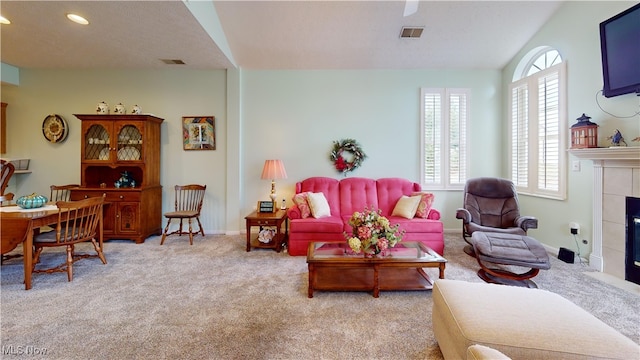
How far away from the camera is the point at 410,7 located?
336 centimetres

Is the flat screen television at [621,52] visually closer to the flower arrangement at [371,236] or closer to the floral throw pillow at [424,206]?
the floral throw pillow at [424,206]

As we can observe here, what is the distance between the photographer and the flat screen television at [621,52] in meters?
2.50

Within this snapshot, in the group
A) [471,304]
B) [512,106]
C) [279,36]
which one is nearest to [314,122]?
[279,36]

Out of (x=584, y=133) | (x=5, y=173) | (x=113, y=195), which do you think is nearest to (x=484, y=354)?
(x=584, y=133)

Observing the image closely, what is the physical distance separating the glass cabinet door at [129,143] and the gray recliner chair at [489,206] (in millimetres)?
4895

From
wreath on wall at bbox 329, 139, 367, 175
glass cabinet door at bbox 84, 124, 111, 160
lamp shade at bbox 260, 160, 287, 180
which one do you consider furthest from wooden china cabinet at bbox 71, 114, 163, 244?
wreath on wall at bbox 329, 139, 367, 175

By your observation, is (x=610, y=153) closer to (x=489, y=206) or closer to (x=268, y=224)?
(x=489, y=206)

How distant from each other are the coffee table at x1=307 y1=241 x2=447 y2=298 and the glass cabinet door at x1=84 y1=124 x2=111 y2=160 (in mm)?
3867

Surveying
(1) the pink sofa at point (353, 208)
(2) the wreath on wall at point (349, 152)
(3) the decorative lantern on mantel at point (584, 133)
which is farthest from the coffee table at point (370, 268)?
(3) the decorative lantern on mantel at point (584, 133)

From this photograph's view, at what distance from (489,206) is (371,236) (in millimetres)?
2252

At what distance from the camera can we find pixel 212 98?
14.9ft

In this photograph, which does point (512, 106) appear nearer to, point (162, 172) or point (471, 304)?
point (471, 304)

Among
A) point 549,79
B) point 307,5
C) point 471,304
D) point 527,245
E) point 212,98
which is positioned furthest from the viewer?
point 212,98

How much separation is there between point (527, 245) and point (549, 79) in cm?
249
